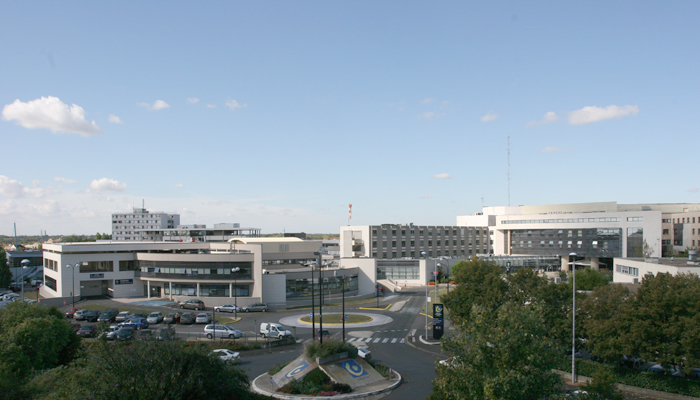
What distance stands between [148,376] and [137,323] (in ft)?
115

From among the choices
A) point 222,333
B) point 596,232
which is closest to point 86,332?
point 222,333

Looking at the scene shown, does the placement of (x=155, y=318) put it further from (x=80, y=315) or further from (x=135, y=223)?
(x=135, y=223)

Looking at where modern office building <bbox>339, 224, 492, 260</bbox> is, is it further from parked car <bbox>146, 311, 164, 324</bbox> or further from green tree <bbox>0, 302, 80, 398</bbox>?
green tree <bbox>0, 302, 80, 398</bbox>

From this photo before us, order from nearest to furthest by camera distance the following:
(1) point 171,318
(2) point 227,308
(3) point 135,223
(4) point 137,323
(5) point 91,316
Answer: (4) point 137,323 → (1) point 171,318 → (5) point 91,316 → (2) point 227,308 → (3) point 135,223

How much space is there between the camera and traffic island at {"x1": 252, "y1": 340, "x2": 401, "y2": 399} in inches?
1093

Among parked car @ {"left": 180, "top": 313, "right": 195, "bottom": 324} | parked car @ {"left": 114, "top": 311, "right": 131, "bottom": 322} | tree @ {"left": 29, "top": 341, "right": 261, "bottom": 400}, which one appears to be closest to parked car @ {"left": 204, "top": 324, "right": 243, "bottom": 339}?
parked car @ {"left": 180, "top": 313, "right": 195, "bottom": 324}

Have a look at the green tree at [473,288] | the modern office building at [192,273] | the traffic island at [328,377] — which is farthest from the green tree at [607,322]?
the modern office building at [192,273]

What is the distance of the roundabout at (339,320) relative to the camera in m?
51.8

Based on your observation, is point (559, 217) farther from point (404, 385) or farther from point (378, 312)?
point (404, 385)

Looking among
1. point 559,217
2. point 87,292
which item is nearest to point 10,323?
point 87,292

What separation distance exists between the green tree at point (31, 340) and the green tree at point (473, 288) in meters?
29.5

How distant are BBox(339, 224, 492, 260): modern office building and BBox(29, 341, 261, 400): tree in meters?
81.3

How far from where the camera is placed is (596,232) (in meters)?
102

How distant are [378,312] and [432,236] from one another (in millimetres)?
49981
